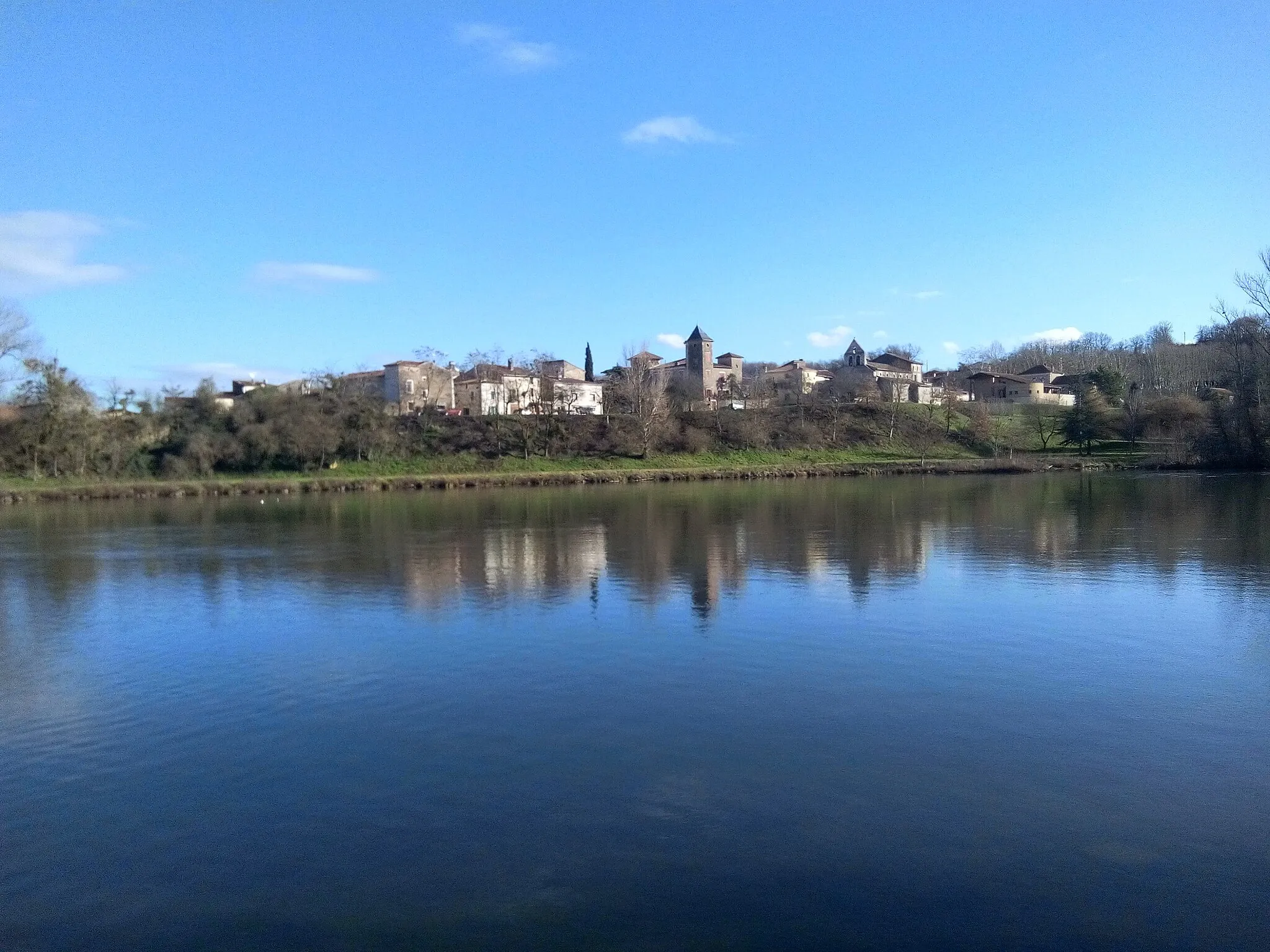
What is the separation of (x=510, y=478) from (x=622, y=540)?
105 ft

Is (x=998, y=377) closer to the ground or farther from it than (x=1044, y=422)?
farther from it

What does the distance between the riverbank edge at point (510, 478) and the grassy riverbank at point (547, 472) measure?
60 mm

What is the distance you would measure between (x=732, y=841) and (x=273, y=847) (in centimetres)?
335

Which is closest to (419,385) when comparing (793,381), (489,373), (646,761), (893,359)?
(489,373)

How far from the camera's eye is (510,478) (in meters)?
55.8

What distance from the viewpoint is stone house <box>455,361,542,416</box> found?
263ft

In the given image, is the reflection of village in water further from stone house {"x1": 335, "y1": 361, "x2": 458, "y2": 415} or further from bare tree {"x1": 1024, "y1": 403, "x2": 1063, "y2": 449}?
stone house {"x1": 335, "y1": 361, "x2": 458, "y2": 415}

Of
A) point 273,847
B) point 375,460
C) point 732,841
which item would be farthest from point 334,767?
point 375,460

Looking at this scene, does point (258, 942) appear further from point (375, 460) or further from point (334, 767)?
point (375, 460)

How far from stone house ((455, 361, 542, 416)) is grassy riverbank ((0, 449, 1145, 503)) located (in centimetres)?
1557

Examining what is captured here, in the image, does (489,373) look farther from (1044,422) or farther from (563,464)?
(1044,422)

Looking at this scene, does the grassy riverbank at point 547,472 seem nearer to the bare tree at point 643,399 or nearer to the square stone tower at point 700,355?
the bare tree at point 643,399

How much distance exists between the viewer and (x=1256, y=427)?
57469 millimetres

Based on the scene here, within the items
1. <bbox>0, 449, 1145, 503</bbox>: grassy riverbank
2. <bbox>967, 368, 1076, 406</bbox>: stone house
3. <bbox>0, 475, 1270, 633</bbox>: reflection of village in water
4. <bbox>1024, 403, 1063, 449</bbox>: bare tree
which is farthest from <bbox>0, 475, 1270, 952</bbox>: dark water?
<bbox>967, 368, 1076, 406</bbox>: stone house
